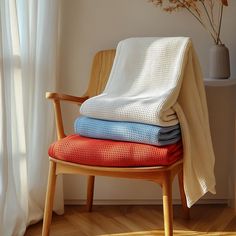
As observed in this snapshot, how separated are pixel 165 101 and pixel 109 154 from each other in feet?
0.90

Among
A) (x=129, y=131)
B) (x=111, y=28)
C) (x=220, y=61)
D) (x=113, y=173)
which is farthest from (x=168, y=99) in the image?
(x=111, y=28)

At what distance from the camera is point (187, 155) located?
1.44m

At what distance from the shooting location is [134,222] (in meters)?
1.83

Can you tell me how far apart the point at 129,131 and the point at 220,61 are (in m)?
0.62

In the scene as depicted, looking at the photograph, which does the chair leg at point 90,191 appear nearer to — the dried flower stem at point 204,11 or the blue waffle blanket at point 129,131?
the blue waffle blanket at point 129,131

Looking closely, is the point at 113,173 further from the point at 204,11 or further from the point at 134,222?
the point at 204,11

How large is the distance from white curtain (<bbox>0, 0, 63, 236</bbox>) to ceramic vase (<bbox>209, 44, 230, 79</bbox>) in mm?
719

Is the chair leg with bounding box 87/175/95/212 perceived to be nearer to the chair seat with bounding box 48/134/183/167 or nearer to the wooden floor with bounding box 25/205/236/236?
the wooden floor with bounding box 25/205/236/236

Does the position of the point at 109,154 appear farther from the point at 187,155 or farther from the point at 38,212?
the point at 38,212

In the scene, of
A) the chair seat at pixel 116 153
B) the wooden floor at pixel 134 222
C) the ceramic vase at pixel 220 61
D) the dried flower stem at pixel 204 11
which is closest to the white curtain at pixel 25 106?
the wooden floor at pixel 134 222

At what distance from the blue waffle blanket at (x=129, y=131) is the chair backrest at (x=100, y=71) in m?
0.32

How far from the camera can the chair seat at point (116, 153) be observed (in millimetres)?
1334

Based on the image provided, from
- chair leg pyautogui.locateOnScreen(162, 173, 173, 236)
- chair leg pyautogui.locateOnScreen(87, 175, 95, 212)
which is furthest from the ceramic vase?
chair leg pyautogui.locateOnScreen(87, 175, 95, 212)

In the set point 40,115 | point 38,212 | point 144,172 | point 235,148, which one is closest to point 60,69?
point 40,115
